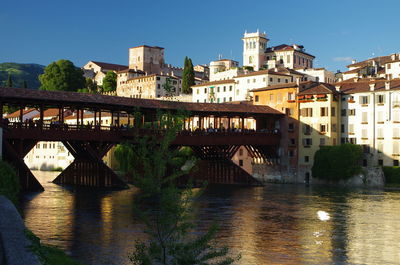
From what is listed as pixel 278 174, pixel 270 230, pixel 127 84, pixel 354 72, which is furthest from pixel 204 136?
pixel 127 84

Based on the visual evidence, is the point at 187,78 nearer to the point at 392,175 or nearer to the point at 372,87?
the point at 372,87

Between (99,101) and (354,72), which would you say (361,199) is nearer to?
(99,101)

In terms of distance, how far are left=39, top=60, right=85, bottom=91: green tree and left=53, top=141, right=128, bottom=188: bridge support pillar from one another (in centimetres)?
5696

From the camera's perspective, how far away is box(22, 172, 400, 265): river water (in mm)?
22453

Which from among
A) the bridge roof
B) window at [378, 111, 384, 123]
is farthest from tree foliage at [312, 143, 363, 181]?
the bridge roof

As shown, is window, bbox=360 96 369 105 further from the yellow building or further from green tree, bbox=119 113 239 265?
green tree, bbox=119 113 239 265

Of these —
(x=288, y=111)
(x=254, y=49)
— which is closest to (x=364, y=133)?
(x=288, y=111)

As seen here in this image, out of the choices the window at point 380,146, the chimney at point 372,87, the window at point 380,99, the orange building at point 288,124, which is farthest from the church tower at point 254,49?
the window at point 380,146

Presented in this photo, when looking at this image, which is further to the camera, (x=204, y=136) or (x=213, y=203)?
(x=204, y=136)

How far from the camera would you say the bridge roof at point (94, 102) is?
46.9m

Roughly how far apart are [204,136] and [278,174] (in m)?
12.2

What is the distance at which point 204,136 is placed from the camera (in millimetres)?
59688

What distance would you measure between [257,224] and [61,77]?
86.9 m

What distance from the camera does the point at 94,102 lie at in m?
51.2
